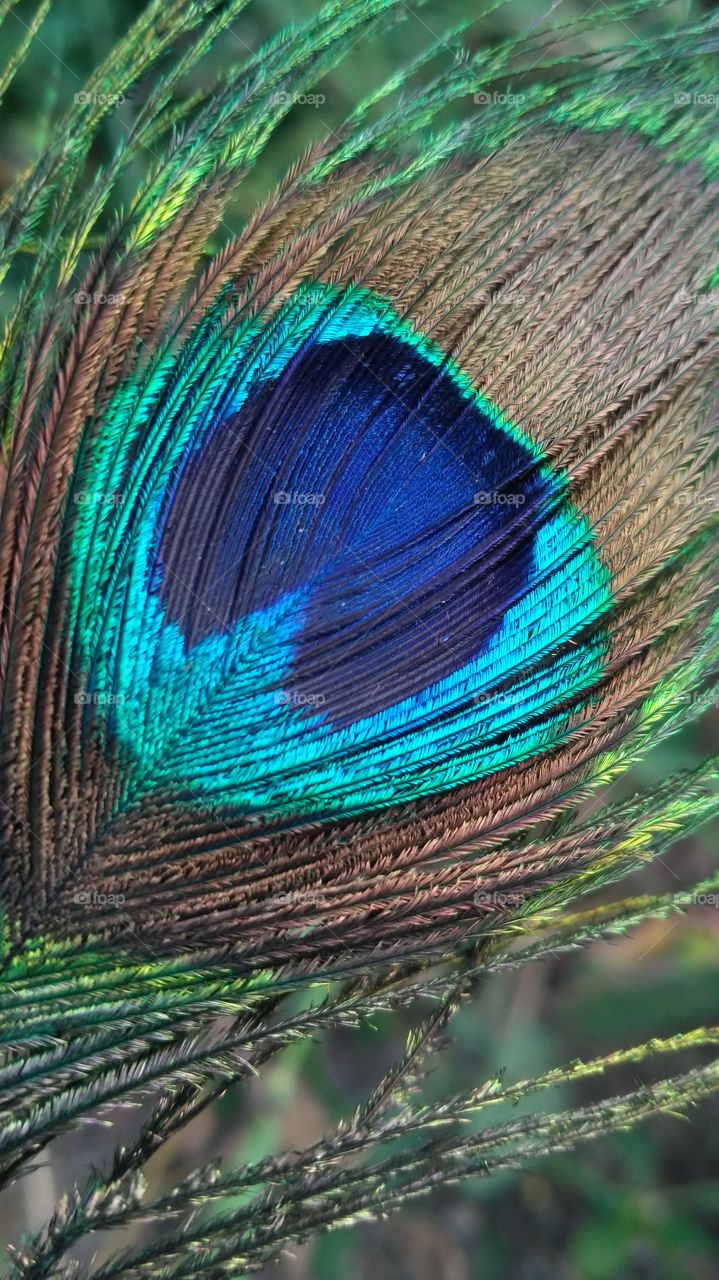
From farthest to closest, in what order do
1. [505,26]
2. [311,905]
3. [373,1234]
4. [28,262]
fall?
[373,1234] → [505,26] → [28,262] → [311,905]

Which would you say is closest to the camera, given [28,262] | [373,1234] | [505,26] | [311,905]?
[311,905]

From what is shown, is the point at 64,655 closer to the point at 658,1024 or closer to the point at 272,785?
the point at 272,785

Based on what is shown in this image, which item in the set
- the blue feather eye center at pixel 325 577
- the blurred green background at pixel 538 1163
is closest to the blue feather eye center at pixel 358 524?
the blue feather eye center at pixel 325 577

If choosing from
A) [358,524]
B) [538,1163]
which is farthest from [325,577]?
[538,1163]

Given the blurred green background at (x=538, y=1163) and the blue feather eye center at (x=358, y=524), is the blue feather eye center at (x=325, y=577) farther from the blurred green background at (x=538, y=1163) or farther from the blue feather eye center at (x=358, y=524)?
the blurred green background at (x=538, y=1163)

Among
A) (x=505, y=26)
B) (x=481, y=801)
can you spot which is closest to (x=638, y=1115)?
(x=481, y=801)

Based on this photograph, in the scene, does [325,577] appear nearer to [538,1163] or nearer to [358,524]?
[358,524]

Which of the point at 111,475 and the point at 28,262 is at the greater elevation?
the point at 28,262
